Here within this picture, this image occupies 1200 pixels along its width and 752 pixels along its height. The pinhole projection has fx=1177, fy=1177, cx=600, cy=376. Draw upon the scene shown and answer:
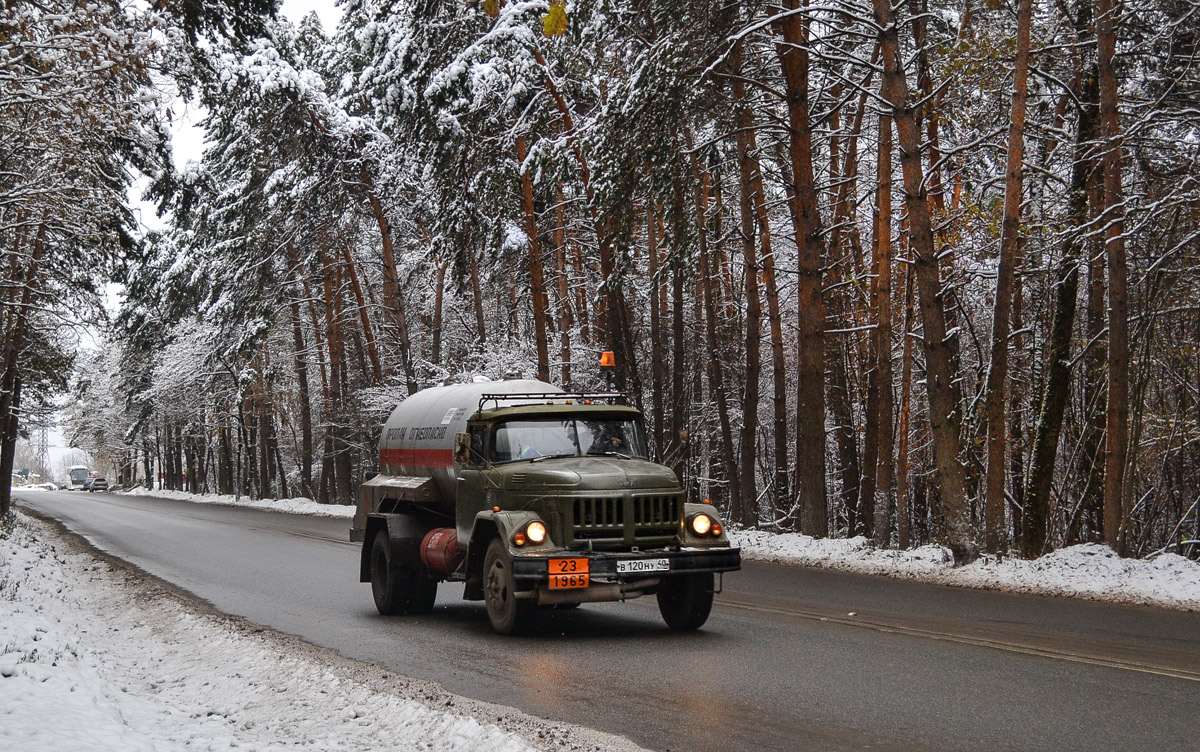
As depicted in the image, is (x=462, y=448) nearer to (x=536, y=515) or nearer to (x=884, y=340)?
(x=536, y=515)

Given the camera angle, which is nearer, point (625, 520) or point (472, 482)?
point (625, 520)

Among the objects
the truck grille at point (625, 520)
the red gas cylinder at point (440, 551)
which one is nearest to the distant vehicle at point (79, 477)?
the red gas cylinder at point (440, 551)

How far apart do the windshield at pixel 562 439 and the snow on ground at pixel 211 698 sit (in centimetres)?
277

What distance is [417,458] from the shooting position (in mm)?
14430

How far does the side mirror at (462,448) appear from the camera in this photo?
12531 mm

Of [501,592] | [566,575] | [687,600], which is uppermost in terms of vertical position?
[566,575]

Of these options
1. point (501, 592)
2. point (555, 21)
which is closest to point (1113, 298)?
point (501, 592)

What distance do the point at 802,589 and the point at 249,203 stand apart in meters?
29.3

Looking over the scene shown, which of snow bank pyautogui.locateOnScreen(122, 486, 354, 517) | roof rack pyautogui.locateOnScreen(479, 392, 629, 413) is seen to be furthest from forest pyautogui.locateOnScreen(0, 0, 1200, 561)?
snow bank pyautogui.locateOnScreen(122, 486, 354, 517)

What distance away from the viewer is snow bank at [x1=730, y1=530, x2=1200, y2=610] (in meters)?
13.6

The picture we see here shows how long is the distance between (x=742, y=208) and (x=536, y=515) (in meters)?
15.4

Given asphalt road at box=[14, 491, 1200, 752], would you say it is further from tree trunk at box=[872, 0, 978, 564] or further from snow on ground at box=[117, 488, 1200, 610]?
tree trunk at box=[872, 0, 978, 564]

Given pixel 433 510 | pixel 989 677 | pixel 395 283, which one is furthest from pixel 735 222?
pixel 989 677

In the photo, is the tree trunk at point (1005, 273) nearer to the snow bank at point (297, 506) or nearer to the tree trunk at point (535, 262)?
the tree trunk at point (535, 262)
